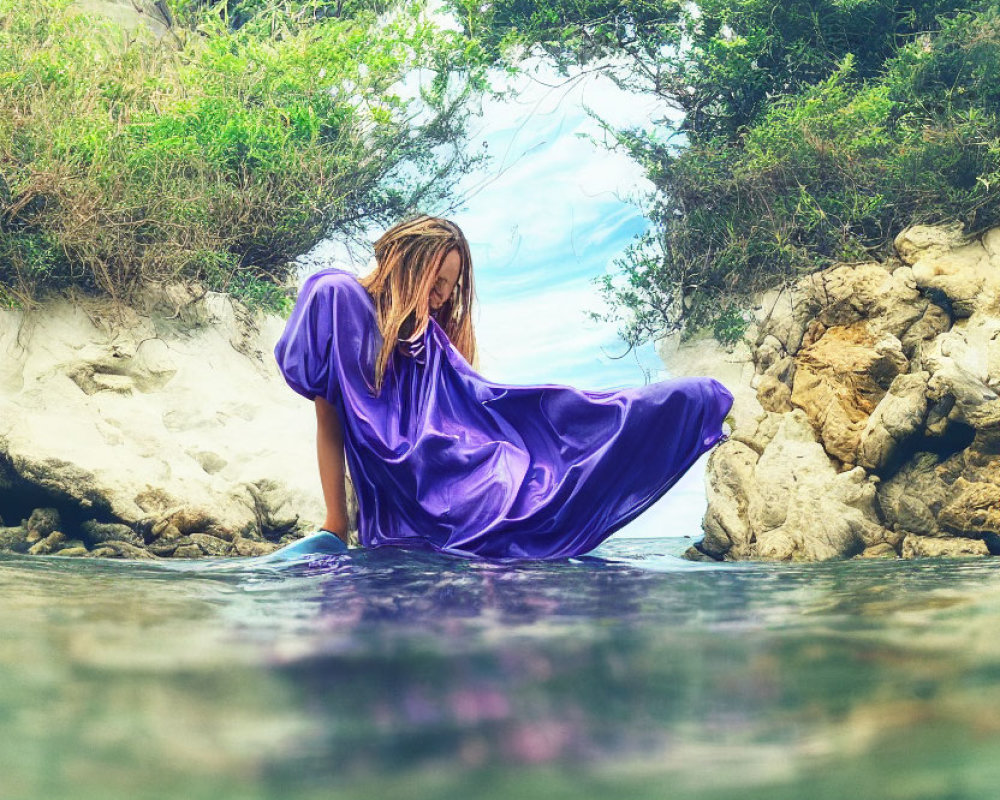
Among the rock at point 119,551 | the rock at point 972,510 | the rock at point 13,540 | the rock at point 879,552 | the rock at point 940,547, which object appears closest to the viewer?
the rock at point 940,547

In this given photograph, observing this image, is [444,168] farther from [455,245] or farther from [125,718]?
[125,718]

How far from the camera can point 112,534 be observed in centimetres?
475

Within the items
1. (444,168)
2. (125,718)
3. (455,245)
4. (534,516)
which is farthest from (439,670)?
(444,168)

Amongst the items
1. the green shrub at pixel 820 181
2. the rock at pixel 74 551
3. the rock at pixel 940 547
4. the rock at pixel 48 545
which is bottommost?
the rock at pixel 940 547

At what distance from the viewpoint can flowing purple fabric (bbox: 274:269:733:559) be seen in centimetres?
350

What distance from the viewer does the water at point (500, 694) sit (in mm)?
999

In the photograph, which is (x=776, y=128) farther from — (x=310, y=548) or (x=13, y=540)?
(x=13, y=540)

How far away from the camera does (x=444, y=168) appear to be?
28.7 ft

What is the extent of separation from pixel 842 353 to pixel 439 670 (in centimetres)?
418

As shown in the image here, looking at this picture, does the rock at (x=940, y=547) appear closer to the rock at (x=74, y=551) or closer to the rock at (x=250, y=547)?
the rock at (x=250, y=547)

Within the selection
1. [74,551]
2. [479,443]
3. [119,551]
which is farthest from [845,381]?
[74,551]

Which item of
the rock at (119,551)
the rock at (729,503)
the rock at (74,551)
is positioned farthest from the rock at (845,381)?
the rock at (74,551)

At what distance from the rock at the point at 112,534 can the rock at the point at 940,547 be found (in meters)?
3.44

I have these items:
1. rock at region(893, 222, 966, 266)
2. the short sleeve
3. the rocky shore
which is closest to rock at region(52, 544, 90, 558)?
the rocky shore
